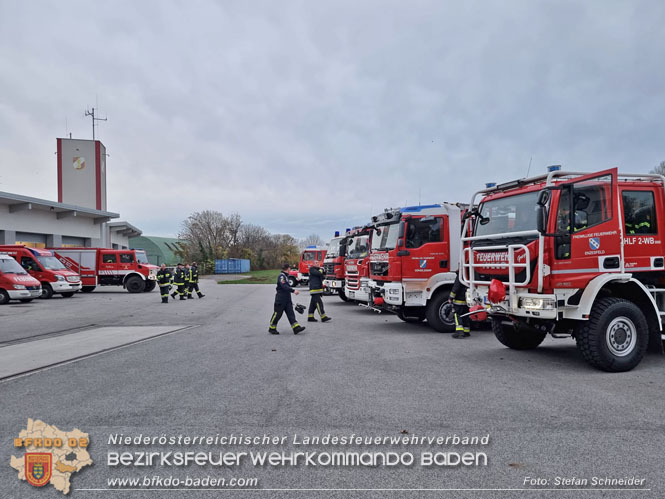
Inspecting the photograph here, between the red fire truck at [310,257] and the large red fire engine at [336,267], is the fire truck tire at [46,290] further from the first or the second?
the large red fire engine at [336,267]

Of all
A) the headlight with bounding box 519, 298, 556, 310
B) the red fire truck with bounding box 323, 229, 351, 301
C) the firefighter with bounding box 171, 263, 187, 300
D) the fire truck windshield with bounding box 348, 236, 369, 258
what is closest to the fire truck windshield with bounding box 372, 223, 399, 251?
the fire truck windshield with bounding box 348, 236, 369, 258

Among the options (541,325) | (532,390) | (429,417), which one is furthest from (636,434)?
(541,325)

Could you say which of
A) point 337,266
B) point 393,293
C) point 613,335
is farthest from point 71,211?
point 613,335

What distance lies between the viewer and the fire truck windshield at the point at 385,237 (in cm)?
1136

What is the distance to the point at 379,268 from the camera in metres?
11.7

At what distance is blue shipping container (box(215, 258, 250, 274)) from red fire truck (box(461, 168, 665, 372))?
185ft

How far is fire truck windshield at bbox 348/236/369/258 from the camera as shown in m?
14.8

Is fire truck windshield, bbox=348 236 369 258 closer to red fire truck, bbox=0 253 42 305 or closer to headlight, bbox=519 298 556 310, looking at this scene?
headlight, bbox=519 298 556 310

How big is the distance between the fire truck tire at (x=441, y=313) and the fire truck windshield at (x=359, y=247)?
161 inches

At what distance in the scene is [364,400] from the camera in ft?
16.8

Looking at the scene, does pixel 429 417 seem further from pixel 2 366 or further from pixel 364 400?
pixel 2 366

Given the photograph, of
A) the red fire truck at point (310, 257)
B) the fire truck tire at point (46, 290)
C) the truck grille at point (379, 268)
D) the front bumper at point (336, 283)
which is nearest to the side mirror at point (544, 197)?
the truck grille at point (379, 268)

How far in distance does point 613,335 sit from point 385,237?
20.4 feet

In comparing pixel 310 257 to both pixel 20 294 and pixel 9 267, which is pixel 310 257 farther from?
pixel 9 267
